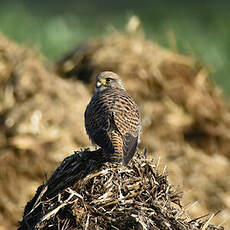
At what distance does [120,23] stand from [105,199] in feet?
35.7

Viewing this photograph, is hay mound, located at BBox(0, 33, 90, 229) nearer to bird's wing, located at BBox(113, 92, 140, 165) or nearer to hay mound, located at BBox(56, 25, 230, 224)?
hay mound, located at BBox(56, 25, 230, 224)

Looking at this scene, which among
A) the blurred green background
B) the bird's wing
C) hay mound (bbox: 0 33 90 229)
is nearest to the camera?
the bird's wing

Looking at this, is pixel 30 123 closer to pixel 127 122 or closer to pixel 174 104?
pixel 174 104

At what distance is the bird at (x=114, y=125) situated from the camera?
502 centimetres

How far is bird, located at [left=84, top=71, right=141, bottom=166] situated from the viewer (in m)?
A: 5.02

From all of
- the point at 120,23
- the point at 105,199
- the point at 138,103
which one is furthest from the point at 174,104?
the point at 105,199

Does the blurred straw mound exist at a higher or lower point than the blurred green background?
lower

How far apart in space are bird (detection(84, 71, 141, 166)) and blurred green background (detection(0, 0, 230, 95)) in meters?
6.22

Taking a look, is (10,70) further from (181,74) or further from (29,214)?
(29,214)

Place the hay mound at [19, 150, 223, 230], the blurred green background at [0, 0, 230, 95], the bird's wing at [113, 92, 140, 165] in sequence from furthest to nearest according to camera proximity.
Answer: the blurred green background at [0, 0, 230, 95] < the bird's wing at [113, 92, 140, 165] < the hay mound at [19, 150, 223, 230]

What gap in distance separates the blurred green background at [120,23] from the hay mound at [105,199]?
7.13 m

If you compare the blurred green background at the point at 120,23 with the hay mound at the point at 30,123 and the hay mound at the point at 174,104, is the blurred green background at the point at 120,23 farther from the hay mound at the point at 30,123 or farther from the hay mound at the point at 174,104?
the hay mound at the point at 30,123

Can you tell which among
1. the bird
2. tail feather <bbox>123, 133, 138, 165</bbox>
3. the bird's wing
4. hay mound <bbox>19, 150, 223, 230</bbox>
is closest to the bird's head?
the bird

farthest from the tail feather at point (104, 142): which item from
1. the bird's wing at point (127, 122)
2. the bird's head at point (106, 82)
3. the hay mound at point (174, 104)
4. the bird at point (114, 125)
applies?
the hay mound at point (174, 104)
